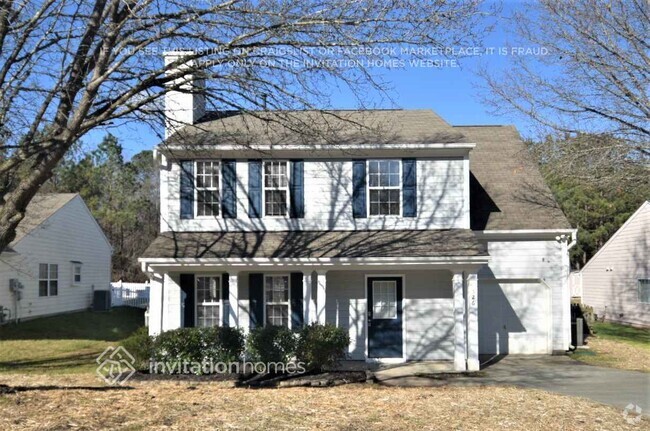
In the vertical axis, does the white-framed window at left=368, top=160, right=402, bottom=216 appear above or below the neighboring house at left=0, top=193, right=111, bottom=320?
above

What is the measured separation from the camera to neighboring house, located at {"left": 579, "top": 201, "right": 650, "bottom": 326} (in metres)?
28.2

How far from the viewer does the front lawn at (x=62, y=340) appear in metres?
15.7

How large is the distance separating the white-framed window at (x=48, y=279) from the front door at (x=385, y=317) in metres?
16.7

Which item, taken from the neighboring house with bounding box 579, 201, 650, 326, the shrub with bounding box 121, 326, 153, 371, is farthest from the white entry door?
the neighboring house with bounding box 579, 201, 650, 326

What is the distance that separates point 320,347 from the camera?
12.7 metres

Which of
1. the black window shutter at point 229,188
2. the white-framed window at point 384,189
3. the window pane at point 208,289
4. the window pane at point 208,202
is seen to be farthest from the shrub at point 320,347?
the window pane at point 208,202

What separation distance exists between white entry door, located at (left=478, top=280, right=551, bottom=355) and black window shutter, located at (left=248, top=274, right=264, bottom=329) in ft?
19.4

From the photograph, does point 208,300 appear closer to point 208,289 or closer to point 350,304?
point 208,289

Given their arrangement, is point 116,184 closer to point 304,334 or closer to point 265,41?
point 304,334

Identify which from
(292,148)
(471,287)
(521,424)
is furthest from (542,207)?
(521,424)

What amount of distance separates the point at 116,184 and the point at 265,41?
39.9 m

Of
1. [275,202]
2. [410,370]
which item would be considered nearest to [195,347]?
[275,202]

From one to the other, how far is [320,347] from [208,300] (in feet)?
13.5

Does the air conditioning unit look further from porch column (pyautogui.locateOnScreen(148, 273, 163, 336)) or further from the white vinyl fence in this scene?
porch column (pyautogui.locateOnScreen(148, 273, 163, 336))
